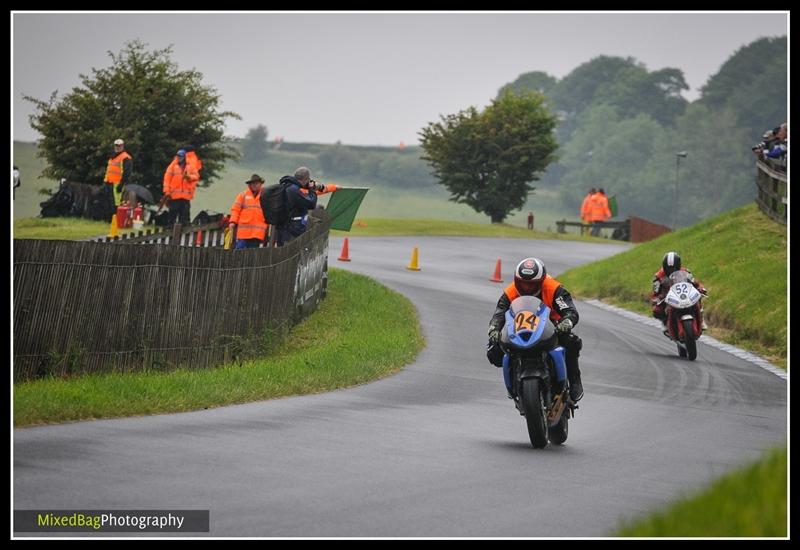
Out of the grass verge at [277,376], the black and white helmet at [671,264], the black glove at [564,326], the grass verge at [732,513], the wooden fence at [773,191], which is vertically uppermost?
the wooden fence at [773,191]

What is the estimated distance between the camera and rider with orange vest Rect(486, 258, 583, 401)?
1281cm

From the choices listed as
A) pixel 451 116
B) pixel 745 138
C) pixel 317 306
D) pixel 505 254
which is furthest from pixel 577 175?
pixel 317 306

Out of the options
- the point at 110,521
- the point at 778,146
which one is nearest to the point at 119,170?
the point at 778,146

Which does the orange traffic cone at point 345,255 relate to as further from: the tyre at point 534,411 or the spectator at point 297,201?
the tyre at point 534,411

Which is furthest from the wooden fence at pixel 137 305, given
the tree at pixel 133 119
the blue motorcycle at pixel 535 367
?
the tree at pixel 133 119

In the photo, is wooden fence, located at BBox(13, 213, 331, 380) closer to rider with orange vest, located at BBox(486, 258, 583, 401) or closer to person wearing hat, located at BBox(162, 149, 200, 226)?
rider with orange vest, located at BBox(486, 258, 583, 401)

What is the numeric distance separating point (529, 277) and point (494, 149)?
5262cm

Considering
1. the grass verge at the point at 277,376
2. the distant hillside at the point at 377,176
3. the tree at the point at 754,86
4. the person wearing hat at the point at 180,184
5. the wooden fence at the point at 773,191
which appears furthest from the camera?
the tree at the point at 754,86

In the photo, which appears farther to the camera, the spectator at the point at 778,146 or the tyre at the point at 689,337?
the spectator at the point at 778,146

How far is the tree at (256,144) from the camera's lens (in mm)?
87125

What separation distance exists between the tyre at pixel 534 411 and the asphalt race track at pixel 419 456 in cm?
18

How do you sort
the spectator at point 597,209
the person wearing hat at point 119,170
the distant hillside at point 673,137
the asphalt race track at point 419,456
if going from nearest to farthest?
the asphalt race track at point 419,456 → the person wearing hat at point 119,170 → the spectator at point 597,209 → the distant hillside at point 673,137

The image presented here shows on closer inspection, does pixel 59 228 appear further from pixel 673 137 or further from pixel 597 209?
pixel 673 137
